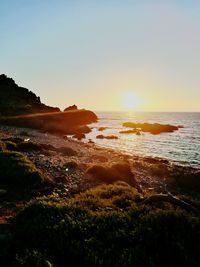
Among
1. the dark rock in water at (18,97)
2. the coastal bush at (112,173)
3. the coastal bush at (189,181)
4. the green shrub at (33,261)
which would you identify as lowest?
the coastal bush at (189,181)

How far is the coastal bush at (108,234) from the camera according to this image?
9.60 metres

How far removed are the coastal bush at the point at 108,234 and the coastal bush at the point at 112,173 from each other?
1169 cm

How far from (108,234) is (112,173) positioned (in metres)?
15.0

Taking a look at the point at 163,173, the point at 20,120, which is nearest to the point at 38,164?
the point at 163,173

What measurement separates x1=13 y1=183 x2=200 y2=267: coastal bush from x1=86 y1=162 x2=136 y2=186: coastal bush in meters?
11.7

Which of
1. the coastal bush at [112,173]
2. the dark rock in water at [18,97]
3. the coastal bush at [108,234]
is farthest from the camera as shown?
the dark rock in water at [18,97]

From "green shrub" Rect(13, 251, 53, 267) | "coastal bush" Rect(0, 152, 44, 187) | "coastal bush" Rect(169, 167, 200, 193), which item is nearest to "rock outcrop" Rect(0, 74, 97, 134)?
"coastal bush" Rect(169, 167, 200, 193)

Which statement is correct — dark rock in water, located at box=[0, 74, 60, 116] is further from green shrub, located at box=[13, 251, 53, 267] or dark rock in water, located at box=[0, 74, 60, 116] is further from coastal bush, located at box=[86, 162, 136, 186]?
green shrub, located at box=[13, 251, 53, 267]

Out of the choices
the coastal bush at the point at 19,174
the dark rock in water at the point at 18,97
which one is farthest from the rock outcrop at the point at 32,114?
the coastal bush at the point at 19,174

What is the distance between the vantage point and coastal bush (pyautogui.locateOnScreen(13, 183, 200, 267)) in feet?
31.5

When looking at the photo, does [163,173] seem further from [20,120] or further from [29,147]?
[20,120]

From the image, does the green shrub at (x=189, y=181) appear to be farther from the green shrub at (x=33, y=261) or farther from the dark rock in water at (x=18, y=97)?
the dark rock in water at (x=18, y=97)

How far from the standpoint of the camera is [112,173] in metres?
25.6

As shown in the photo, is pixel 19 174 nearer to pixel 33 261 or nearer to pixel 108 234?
pixel 108 234
